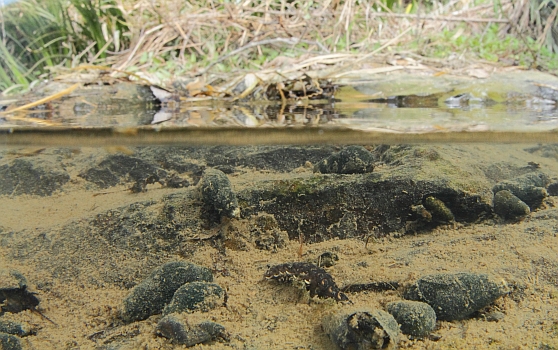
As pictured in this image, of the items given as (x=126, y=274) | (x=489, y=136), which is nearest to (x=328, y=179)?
(x=126, y=274)

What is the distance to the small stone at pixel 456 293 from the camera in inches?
63.7

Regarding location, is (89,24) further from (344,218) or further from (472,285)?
(472,285)

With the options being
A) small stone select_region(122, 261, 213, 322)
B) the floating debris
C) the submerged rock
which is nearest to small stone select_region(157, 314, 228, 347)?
small stone select_region(122, 261, 213, 322)

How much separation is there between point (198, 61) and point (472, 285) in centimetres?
404

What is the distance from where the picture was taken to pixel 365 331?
1.40 meters

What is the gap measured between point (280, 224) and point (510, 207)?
1219mm

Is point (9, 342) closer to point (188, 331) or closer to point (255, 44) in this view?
point (188, 331)

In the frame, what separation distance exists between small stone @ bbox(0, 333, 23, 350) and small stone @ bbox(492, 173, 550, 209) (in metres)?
2.34

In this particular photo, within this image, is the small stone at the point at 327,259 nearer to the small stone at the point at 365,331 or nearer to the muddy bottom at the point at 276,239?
the muddy bottom at the point at 276,239

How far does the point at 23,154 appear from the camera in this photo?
3.63 m

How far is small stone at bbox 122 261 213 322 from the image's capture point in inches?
67.2

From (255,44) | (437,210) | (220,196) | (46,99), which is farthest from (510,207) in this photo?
(46,99)

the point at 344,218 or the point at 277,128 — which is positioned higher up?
the point at 277,128

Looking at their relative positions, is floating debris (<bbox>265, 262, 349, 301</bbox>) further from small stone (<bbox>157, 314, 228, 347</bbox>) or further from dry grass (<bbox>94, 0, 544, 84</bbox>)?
dry grass (<bbox>94, 0, 544, 84</bbox>)
